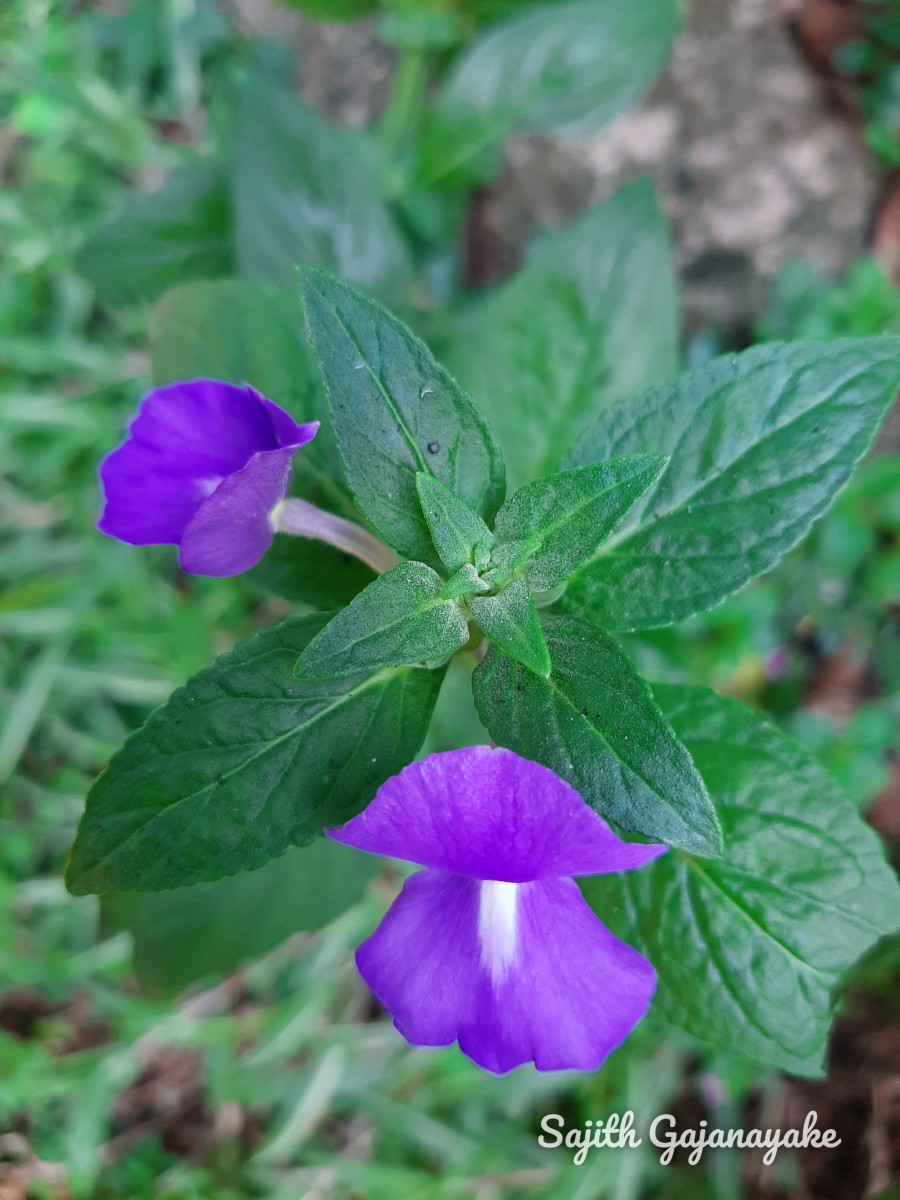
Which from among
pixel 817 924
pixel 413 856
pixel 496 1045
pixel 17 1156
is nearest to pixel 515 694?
pixel 413 856

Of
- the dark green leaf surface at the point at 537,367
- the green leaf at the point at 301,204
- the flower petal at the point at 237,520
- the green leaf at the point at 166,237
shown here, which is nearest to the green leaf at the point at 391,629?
the flower petal at the point at 237,520

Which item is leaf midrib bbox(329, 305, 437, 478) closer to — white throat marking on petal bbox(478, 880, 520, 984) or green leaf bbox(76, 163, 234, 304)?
white throat marking on petal bbox(478, 880, 520, 984)

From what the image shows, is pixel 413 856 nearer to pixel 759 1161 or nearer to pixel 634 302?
pixel 634 302

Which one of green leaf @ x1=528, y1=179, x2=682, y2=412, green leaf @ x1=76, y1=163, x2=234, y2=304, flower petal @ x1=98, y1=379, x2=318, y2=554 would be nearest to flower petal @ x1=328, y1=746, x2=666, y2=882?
flower petal @ x1=98, y1=379, x2=318, y2=554

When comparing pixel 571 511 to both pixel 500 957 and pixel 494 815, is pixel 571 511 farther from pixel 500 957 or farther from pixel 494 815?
pixel 500 957

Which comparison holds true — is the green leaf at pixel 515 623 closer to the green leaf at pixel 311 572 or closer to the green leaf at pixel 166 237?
the green leaf at pixel 311 572

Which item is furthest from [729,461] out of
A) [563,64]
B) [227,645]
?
[227,645]
